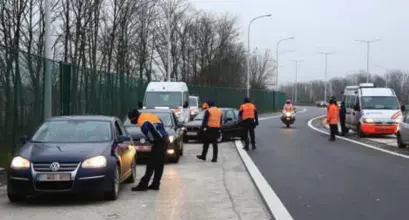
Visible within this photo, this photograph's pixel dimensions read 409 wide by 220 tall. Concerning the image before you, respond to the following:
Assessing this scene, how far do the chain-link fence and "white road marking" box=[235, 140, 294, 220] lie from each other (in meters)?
5.63

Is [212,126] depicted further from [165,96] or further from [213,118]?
[165,96]

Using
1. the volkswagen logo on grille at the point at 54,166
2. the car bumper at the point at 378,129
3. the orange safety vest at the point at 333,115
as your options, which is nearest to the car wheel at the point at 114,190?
the volkswagen logo on grille at the point at 54,166

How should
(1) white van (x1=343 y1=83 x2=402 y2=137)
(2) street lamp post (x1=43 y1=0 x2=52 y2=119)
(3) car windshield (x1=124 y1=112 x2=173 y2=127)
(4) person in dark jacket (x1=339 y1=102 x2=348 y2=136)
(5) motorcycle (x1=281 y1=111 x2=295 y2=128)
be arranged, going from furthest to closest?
1. (5) motorcycle (x1=281 y1=111 x2=295 y2=128)
2. (4) person in dark jacket (x1=339 y1=102 x2=348 y2=136)
3. (1) white van (x1=343 y1=83 x2=402 y2=137)
4. (3) car windshield (x1=124 y1=112 x2=173 y2=127)
5. (2) street lamp post (x1=43 y1=0 x2=52 y2=119)

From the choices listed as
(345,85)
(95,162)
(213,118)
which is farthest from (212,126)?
(345,85)

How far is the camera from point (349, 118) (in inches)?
1206

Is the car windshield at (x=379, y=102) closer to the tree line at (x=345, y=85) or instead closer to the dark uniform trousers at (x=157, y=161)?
the dark uniform trousers at (x=157, y=161)

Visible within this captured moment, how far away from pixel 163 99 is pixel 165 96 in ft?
0.71

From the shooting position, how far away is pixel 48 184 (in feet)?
30.6

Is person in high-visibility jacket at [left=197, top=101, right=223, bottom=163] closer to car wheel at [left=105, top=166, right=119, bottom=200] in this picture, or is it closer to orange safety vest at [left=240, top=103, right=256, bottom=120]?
orange safety vest at [left=240, top=103, right=256, bottom=120]

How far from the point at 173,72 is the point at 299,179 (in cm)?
5882

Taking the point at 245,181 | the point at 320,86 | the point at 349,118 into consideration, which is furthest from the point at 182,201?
the point at 320,86

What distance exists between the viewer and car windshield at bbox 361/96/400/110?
28.5 m

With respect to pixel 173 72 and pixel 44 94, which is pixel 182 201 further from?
pixel 173 72

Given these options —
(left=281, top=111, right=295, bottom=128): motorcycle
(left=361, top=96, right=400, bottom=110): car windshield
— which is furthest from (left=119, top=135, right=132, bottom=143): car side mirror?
(left=281, top=111, right=295, bottom=128): motorcycle
